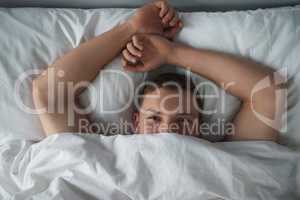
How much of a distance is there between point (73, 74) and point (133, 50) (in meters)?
0.17

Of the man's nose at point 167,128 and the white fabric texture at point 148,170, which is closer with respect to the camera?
the white fabric texture at point 148,170

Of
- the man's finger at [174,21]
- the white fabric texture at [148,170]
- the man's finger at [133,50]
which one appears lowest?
the white fabric texture at [148,170]

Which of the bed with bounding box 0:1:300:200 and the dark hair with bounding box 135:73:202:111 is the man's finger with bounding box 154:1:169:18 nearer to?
the bed with bounding box 0:1:300:200

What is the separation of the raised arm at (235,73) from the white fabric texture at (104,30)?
37mm

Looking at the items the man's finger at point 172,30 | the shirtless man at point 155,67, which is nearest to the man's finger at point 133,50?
the shirtless man at point 155,67

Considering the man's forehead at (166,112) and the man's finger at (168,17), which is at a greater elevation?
the man's finger at (168,17)

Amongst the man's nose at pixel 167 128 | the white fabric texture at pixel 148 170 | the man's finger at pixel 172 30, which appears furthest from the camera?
the man's finger at pixel 172 30

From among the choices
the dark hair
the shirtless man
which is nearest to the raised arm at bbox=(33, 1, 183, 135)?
the shirtless man

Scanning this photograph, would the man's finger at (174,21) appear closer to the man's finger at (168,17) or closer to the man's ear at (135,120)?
the man's finger at (168,17)

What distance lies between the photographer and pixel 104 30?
122 centimetres

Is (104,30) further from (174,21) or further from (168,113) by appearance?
(168,113)

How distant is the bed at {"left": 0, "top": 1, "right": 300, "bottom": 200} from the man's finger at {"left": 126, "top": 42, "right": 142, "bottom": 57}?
0.05 metres

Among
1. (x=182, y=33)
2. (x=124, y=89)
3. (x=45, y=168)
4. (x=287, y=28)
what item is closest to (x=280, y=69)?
(x=287, y=28)

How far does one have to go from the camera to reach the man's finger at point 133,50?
3.79 ft
